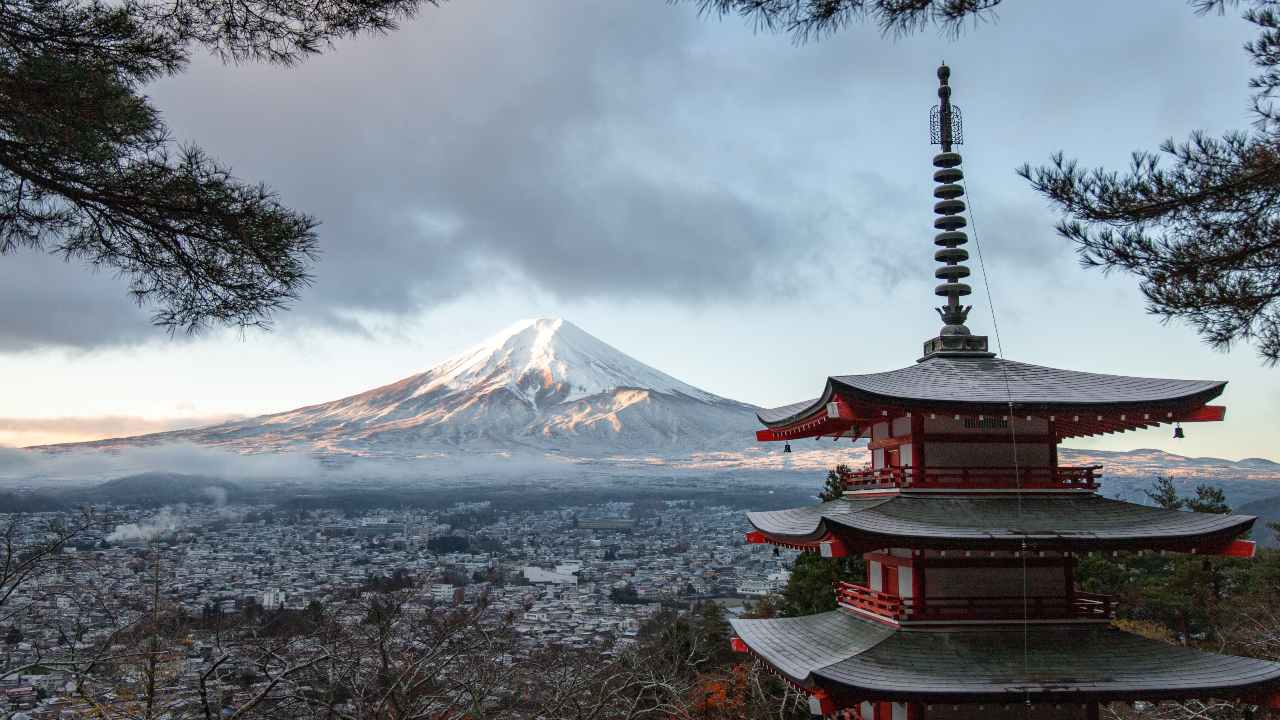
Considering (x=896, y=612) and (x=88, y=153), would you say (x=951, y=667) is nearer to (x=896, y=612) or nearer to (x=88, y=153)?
(x=896, y=612)

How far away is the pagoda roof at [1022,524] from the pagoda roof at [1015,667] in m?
1.04

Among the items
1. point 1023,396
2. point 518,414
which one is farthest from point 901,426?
point 518,414

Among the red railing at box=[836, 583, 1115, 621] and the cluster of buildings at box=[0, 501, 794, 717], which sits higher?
the red railing at box=[836, 583, 1115, 621]

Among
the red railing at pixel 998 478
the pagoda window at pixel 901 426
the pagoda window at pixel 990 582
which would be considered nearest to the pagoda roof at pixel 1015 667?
the pagoda window at pixel 990 582

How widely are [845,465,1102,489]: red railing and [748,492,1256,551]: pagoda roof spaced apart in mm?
121

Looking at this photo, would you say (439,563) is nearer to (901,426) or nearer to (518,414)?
(901,426)

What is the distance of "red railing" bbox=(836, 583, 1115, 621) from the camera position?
1023 cm

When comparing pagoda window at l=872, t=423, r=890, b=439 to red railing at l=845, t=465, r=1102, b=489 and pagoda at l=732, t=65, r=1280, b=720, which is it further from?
red railing at l=845, t=465, r=1102, b=489

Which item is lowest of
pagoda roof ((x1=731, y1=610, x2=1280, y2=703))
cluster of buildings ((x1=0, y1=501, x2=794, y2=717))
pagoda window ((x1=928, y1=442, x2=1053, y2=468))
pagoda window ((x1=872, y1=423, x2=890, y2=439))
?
cluster of buildings ((x1=0, y1=501, x2=794, y2=717))

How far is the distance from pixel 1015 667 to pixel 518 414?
365ft

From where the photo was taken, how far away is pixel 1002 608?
10250 millimetres

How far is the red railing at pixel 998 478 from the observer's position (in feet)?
34.6

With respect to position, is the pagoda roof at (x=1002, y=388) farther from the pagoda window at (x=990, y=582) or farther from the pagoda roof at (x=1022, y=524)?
the pagoda window at (x=990, y=582)

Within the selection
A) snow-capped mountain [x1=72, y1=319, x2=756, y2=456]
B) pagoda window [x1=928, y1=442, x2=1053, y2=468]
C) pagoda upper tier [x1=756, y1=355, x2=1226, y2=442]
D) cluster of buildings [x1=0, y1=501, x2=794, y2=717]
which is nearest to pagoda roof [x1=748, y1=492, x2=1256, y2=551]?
→ pagoda window [x1=928, y1=442, x2=1053, y2=468]
